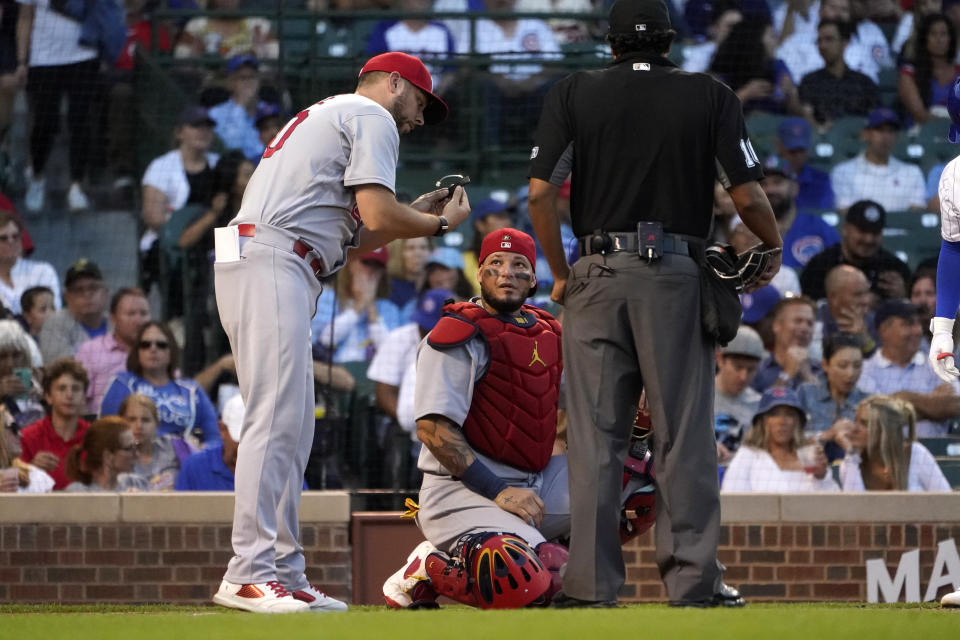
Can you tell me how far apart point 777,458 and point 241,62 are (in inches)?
188

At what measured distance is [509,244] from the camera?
5672 mm

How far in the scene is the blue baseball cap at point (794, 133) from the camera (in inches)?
398

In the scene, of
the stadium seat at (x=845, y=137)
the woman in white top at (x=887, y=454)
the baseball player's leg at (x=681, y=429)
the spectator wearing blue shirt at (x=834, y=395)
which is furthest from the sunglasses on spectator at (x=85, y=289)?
the baseball player's leg at (x=681, y=429)

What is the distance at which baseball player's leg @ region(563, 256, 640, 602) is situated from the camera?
179 inches

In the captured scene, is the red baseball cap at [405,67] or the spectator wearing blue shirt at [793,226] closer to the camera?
the red baseball cap at [405,67]

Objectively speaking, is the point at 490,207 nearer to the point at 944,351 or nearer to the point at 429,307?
the point at 429,307

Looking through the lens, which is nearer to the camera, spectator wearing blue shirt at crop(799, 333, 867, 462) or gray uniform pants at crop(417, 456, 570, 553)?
gray uniform pants at crop(417, 456, 570, 553)

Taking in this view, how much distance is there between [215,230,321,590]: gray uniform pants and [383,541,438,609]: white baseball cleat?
2.03 feet

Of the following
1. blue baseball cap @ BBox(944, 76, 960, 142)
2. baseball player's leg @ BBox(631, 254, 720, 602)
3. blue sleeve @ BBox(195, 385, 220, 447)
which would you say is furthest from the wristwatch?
blue sleeve @ BBox(195, 385, 220, 447)

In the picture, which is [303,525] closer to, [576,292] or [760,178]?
[576,292]

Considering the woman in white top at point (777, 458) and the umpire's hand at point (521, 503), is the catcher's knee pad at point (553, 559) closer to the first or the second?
the umpire's hand at point (521, 503)

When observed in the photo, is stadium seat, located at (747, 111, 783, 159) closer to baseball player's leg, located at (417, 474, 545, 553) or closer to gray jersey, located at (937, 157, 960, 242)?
gray jersey, located at (937, 157, 960, 242)

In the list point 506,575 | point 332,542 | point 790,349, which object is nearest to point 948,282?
point 506,575

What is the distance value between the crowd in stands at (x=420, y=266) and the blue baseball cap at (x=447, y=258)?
0.08 ft
